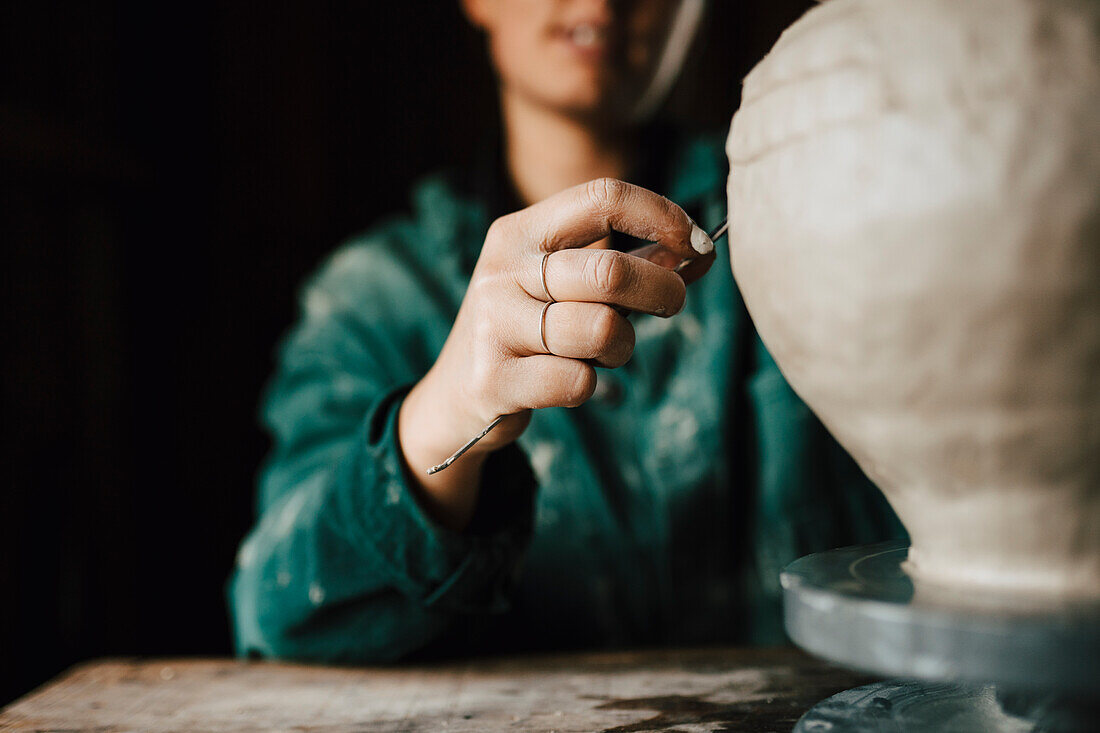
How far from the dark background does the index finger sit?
1.16 metres

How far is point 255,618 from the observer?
0.91 meters

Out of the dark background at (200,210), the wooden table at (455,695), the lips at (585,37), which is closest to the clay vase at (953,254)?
the wooden table at (455,695)

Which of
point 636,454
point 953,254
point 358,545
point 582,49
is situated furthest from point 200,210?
point 953,254

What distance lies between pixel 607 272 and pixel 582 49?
0.63m

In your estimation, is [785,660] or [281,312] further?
[281,312]

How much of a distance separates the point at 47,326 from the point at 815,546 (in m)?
1.23

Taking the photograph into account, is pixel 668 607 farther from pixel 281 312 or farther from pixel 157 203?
pixel 157 203

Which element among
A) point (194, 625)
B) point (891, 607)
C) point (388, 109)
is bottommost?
point (194, 625)

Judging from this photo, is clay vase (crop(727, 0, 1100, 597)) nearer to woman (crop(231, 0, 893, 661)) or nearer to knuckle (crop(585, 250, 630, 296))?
knuckle (crop(585, 250, 630, 296))

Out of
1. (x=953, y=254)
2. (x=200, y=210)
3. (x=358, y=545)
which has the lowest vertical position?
(x=358, y=545)

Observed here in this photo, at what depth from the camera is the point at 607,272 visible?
54 cm

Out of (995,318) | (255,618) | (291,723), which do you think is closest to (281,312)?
(255,618)

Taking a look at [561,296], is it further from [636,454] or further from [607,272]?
[636,454]

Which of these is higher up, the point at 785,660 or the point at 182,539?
the point at 182,539
